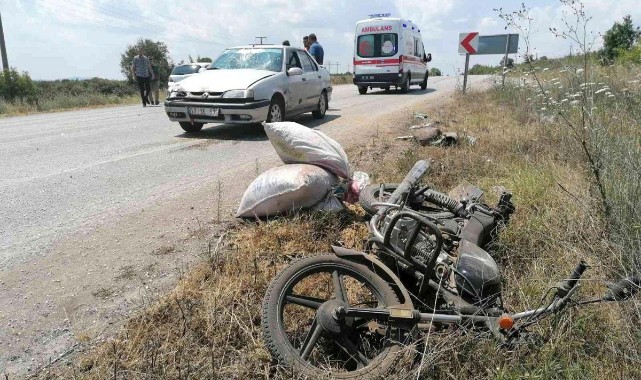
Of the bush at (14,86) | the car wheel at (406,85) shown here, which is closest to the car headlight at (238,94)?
the car wheel at (406,85)

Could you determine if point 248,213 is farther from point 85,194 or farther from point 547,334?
point 547,334

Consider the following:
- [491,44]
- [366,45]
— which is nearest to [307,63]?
[491,44]

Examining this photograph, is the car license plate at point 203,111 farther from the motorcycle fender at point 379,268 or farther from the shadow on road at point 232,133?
the motorcycle fender at point 379,268

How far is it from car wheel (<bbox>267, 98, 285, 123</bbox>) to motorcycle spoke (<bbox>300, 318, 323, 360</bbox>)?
6644 mm

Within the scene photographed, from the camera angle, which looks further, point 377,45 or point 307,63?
point 377,45

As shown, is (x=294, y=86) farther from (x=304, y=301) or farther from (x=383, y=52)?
(x=383, y=52)

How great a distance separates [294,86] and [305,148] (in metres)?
5.50

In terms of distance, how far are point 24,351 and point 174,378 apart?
0.84m

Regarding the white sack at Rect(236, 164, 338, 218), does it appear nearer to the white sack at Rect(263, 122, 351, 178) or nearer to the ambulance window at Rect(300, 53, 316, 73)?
the white sack at Rect(263, 122, 351, 178)

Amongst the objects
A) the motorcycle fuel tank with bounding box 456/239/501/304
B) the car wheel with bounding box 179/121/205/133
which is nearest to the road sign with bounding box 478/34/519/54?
the car wheel with bounding box 179/121/205/133

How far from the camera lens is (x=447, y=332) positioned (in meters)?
2.30

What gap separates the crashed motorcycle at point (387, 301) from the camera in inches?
85.8

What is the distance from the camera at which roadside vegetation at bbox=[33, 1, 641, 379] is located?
2166 millimetres

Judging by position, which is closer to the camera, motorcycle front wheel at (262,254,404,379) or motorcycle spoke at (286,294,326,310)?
motorcycle front wheel at (262,254,404,379)
